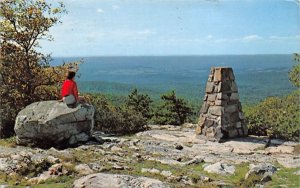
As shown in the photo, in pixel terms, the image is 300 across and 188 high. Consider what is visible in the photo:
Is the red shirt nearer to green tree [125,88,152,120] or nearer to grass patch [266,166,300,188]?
grass patch [266,166,300,188]

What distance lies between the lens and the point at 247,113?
17859 mm

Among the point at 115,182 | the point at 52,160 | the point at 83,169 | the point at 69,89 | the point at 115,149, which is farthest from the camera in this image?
the point at 69,89

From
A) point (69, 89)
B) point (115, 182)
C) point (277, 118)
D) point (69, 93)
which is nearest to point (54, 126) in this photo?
point (69, 93)

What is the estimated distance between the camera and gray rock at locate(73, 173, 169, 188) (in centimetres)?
885

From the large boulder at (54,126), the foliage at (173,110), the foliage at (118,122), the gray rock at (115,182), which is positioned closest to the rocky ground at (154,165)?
the gray rock at (115,182)

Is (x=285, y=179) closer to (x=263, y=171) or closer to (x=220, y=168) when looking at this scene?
(x=263, y=171)

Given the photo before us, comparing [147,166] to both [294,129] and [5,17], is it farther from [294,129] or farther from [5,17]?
[5,17]

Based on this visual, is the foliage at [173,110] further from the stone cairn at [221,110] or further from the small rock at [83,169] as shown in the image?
the small rock at [83,169]

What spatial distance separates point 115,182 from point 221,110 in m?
7.39

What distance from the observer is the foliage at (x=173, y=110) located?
22.5 meters

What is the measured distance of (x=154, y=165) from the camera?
1093 centimetres

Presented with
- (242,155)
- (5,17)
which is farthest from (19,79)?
(242,155)

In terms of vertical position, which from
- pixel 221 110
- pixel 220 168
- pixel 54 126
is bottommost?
pixel 220 168

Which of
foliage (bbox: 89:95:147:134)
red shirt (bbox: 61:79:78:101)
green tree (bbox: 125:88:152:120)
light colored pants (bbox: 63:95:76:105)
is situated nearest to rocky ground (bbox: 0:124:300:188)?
light colored pants (bbox: 63:95:76:105)
